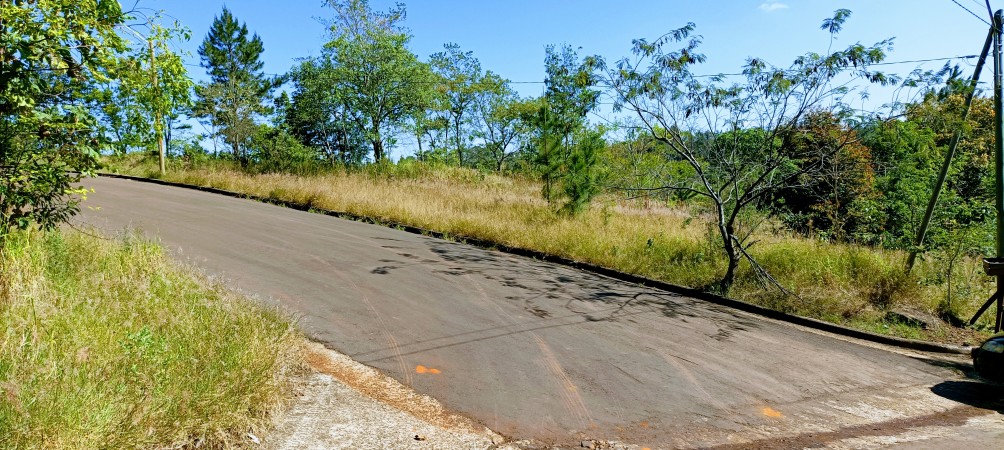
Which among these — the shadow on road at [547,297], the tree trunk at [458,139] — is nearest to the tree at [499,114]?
the tree trunk at [458,139]

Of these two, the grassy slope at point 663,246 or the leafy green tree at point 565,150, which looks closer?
the grassy slope at point 663,246

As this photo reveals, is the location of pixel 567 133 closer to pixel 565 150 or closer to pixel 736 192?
pixel 565 150

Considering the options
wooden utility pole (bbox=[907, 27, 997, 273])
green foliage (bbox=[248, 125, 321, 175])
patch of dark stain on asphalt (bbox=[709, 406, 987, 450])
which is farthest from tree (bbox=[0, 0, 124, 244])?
→ green foliage (bbox=[248, 125, 321, 175])

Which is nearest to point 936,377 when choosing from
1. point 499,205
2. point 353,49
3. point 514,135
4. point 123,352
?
point 123,352

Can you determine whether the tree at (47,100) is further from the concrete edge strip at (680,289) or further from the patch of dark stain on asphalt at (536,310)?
the concrete edge strip at (680,289)

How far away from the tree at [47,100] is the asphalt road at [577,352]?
2665 mm

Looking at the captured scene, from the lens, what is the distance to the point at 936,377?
7.02 meters

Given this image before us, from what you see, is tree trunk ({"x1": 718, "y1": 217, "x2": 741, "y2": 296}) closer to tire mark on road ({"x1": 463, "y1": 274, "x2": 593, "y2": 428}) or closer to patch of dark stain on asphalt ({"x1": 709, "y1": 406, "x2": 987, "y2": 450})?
patch of dark stain on asphalt ({"x1": 709, "y1": 406, "x2": 987, "y2": 450})

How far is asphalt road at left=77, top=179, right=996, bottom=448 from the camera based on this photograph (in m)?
5.03

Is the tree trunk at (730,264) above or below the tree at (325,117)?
below

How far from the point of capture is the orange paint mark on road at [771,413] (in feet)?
17.4

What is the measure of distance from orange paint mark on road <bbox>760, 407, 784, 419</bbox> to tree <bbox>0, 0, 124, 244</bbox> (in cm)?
711

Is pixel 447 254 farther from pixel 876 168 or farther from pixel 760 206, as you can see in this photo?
pixel 876 168

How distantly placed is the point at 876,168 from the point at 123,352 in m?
11.9
